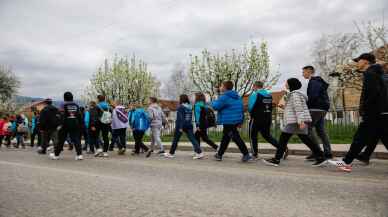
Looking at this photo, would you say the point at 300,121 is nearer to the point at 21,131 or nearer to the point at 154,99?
the point at 154,99

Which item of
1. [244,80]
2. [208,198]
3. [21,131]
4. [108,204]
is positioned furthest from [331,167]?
[244,80]

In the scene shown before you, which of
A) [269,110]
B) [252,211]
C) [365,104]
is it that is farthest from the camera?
[269,110]

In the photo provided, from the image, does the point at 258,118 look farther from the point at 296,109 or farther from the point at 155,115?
the point at 155,115

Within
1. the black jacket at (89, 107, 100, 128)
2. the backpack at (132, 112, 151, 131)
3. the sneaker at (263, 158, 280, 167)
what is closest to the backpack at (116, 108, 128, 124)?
the backpack at (132, 112, 151, 131)

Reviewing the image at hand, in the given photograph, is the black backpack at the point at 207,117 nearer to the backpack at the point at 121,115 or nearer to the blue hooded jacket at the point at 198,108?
the blue hooded jacket at the point at 198,108

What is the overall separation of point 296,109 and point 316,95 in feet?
3.27

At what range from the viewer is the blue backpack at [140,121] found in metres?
10.6

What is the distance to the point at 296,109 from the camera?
6.93 m

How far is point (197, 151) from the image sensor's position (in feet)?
30.6

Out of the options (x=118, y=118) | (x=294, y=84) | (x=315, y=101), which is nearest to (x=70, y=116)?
(x=118, y=118)

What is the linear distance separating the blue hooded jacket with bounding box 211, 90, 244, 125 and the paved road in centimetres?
168

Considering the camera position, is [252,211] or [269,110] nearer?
[252,211]

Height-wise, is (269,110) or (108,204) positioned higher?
(269,110)

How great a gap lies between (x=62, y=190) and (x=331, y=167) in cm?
484
